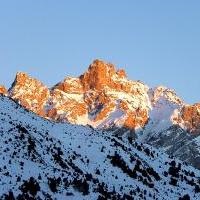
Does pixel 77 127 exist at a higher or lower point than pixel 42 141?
higher

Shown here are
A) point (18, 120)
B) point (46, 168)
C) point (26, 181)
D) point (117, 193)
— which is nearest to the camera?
point (26, 181)

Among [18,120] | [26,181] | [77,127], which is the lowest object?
[26,181]

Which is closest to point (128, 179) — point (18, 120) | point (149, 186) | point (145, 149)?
point (149, 186)

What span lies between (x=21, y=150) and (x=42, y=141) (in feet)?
28.1

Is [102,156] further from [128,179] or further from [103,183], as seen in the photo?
[103,183]

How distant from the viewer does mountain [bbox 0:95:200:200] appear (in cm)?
5538

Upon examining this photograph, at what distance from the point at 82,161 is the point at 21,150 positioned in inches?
496

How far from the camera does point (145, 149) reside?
93875 mm

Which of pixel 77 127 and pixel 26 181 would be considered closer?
pixel 26 181

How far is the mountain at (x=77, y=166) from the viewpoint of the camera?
2180 inches

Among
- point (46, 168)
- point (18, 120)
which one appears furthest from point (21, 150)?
point (18, 120)

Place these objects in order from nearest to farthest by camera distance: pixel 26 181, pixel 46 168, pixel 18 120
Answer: pixel 26 181 → pixel 46 168 → pixel 18 120

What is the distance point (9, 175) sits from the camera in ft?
177

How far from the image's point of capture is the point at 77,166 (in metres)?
70.9
